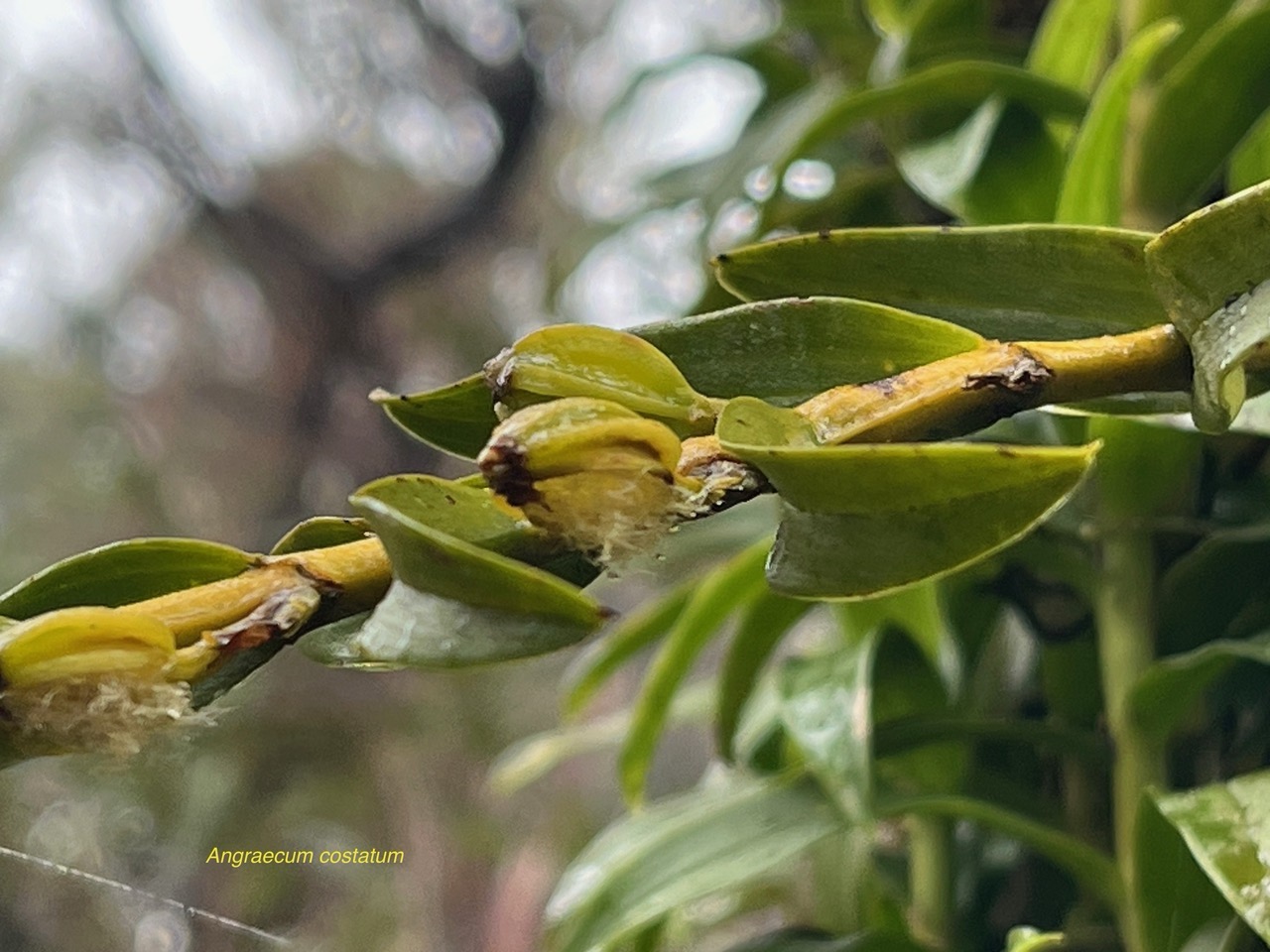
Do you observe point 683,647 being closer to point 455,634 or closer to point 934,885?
point 934,885

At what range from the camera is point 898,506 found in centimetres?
18

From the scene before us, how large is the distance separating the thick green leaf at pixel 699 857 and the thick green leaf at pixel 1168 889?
4.4 inches

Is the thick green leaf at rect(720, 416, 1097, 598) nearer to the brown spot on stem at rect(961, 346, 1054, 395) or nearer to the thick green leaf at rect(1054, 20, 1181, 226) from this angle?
the brown spot on stem at rect(961, 346, 1054, 395)

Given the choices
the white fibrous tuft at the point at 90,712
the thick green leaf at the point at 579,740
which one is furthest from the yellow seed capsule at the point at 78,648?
the thick green leaf at the point at 579,740

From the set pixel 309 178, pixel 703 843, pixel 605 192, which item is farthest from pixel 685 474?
pixel 309 178

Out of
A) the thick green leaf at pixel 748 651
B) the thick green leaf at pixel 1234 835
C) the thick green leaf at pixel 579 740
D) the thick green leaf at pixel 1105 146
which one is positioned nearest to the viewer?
the thick green leaf at pixel 1234 835

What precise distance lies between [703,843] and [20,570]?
1.00 metres

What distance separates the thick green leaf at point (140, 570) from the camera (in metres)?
0.20

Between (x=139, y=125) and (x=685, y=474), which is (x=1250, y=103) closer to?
(x=685, y=474)

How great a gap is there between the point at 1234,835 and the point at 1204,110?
0.95 feet

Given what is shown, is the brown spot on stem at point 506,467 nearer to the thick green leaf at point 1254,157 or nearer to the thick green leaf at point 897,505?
the thick green leaf at point 897,505

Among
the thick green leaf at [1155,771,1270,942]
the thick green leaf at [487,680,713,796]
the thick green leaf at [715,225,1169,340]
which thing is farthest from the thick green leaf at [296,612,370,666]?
the thick green leaf at [487,680,713,796]

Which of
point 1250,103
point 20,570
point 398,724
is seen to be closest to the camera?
point 1250,103

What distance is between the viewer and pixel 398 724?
143cm
